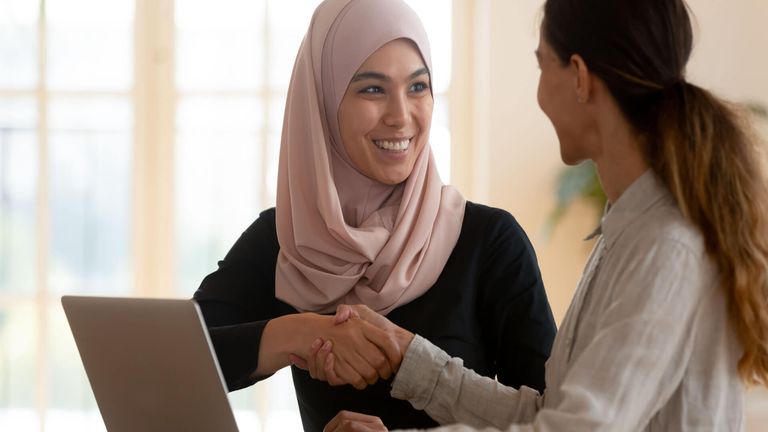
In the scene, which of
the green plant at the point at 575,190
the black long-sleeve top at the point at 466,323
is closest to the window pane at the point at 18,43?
the green plant at the point at 575,190

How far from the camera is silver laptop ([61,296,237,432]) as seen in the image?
1.34 m

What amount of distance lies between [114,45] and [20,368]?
59.4 inches

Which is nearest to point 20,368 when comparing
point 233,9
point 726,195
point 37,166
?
point 37,166

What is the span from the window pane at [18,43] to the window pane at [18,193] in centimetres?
10

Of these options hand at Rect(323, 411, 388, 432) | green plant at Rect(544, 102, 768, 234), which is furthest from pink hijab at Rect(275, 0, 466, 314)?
green plant at Rect(544, 102, 768, 234)

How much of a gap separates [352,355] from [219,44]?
121 inches

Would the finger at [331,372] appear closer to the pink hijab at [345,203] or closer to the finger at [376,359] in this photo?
the finger at [376,359]

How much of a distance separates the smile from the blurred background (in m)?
2.51

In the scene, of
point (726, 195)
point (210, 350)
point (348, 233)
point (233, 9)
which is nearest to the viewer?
point (726, 195)

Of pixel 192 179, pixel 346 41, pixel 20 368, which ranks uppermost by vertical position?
pixel 346 41

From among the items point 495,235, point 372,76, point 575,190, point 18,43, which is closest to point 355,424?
point 495,235

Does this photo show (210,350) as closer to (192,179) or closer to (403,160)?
(403,160)

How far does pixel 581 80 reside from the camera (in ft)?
4.26

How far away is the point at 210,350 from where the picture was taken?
1330 mm
